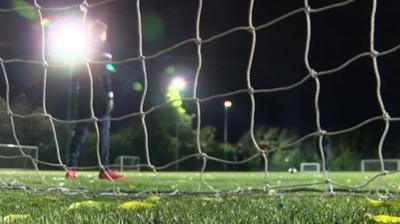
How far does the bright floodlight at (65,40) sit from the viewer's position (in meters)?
5.11

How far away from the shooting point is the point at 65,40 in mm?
5703

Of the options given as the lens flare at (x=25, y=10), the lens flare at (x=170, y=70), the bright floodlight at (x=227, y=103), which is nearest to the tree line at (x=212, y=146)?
the bright floodlight at (x=227, y=103)

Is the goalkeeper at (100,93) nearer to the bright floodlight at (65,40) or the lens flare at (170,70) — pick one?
the bright floodlight at (65,40)

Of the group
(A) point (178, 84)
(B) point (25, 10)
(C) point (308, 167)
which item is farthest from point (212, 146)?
(B) point (25, 10)

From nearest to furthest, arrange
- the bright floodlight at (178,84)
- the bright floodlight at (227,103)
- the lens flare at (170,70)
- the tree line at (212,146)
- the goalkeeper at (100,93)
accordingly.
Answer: the goalkeeper at (100,93), the bright floodlight at (178,84), the tree line at (212,146), the lens flare at (170,70), the bright floodlight at (227,103)

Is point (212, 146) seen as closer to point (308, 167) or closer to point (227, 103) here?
point (227, 103)

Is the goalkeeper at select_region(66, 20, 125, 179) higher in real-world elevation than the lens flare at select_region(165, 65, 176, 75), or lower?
lower

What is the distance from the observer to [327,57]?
26.0m

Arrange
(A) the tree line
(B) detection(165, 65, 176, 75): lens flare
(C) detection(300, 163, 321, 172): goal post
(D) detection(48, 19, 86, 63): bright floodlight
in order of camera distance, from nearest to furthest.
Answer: (D) detection(48, 19, 86, 63): bright floodlight, (A) the tree line, (C) detection(300, 163, 321, 172): goal post, (B) detection(165, 65, 176, 75): lens flare

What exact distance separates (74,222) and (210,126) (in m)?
29.9

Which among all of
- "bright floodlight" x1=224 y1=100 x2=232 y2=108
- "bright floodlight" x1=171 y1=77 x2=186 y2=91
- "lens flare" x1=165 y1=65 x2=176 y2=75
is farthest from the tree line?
"lens flare" x1=165 y1=65 x2=176 y2=75

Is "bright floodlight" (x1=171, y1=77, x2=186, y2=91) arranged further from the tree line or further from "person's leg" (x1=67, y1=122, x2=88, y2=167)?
"person's leg" (x1=67, y1=122, x2=88, y2=167)

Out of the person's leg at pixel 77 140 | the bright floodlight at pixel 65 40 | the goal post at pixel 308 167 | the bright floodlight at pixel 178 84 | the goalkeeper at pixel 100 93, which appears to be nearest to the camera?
the goalkeeper at pixel 100 93

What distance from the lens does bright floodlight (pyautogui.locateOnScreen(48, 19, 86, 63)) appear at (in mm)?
5113
